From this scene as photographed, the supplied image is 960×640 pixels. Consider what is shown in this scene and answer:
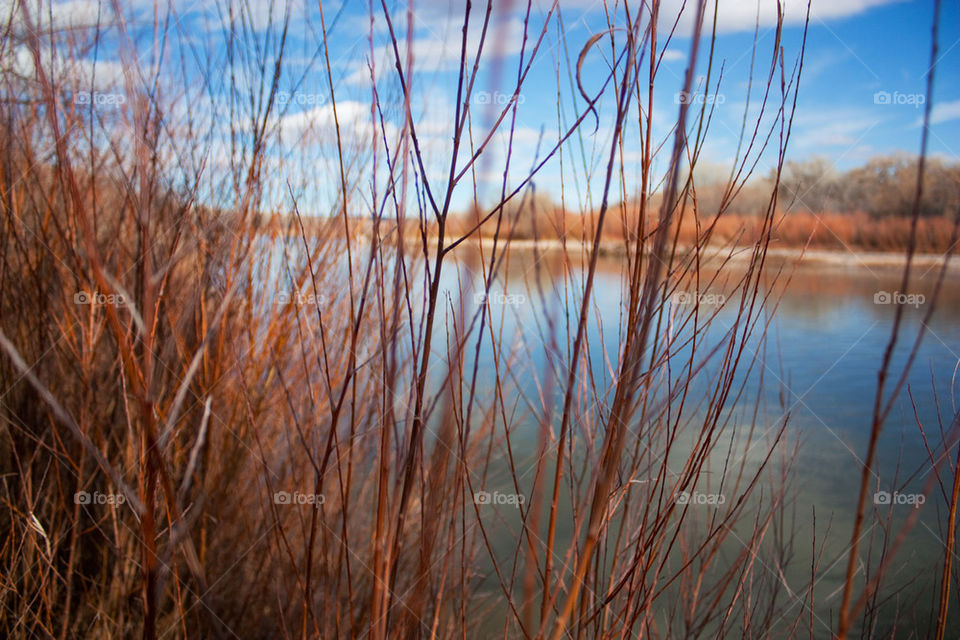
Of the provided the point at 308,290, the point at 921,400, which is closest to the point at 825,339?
the point at 921,400

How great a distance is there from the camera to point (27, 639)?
1.37m

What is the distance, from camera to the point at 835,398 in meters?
4.32

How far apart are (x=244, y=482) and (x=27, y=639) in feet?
2.16

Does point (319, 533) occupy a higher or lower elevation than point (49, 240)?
lower

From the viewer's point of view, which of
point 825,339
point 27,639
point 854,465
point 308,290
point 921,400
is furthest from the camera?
point 825,339

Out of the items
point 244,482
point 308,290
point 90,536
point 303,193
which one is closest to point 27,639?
point 90,536

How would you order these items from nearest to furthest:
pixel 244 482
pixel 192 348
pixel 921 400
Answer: pixel 192 348 < pixel 244 482 < pixel 921 400

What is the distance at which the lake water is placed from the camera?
198cm

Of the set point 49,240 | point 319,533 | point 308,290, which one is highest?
point 49,240

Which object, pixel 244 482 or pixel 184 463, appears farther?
pixel 244 482

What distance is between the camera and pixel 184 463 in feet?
5.80

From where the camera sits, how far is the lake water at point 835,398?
1.98 m

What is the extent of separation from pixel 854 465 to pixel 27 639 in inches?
151

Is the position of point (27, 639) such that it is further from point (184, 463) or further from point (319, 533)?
point (319, 533)
